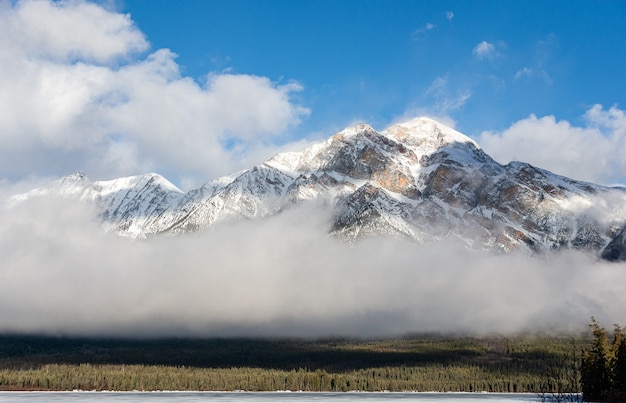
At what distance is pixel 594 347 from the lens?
16888 cm

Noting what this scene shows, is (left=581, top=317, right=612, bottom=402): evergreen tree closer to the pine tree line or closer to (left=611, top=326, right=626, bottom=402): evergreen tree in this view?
the pine tree line

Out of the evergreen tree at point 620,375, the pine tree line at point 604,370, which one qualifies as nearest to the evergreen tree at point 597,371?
the pine tree line at point 604,370

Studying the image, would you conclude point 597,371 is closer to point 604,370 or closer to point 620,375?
point 604,370

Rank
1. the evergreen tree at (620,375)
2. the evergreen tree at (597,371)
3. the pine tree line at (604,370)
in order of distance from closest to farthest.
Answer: the evergreen tree at (620,375), the pine tree line at (604,370), the evergreen tree at (597,371)

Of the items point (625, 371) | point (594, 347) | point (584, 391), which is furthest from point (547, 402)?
point (625, 371)

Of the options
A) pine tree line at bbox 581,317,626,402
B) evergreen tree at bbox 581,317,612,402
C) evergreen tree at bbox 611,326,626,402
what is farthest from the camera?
evergreen tree at bbox 581,317,612,402

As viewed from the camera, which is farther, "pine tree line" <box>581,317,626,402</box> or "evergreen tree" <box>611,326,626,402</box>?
"pine tree line" <box>581,317,626,402</box>

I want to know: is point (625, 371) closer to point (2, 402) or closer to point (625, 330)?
point (625, 330)

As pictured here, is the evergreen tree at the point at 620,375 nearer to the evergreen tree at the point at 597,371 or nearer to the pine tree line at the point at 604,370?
the pine tree line at the point at 604,370

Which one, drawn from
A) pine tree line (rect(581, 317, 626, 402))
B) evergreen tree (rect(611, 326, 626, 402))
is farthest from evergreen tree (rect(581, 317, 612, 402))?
evergreen tree (rect(611, 326, 626, 402))

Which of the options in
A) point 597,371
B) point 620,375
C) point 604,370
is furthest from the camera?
point 597,371

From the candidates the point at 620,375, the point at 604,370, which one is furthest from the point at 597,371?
the point at 620,375

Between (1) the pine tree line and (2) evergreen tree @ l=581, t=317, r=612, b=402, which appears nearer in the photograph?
(1) the pine tree line

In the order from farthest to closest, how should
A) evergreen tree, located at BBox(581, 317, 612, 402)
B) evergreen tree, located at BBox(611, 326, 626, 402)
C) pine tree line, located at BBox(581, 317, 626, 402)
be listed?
evergreen tree, located at BBox(581, 317, 612, 402) < pine tree line, located at BBox(581, 317, 626, 402) < evergreen tree, located at BBox(611, 326, 626, 402)
